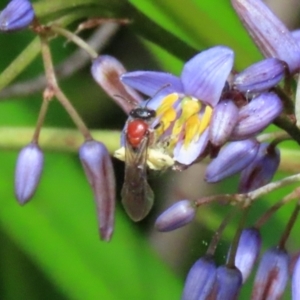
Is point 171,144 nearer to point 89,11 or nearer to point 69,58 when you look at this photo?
point 89,11

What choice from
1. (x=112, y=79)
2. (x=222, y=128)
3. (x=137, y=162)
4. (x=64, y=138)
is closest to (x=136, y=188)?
(x=137, y=162)

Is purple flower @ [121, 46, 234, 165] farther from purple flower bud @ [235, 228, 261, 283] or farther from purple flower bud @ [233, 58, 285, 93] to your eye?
purple flower bud @ [235, 228, 261, 283]

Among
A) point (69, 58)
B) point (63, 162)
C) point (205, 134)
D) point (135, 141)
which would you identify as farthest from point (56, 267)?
point (205, 134)

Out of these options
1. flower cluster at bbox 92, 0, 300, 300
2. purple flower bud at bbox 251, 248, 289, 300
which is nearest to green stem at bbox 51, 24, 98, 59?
flower cluster at bbox 92, 0, 300, 300

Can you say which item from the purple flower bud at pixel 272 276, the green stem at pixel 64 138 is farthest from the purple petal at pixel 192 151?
the green stem at pixel 64 138

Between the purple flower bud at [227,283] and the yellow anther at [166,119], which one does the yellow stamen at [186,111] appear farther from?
the purple flower bud at [227,283]
